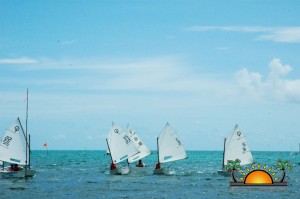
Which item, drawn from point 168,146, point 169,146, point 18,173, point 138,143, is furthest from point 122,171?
point 18,173

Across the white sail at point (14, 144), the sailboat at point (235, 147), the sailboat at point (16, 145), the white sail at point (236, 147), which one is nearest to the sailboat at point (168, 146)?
the sailboat at point (235, 147)

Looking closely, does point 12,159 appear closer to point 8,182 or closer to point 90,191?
point 8,182

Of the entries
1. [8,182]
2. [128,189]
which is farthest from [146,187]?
[8,182]

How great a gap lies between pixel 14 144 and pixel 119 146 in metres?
15.8

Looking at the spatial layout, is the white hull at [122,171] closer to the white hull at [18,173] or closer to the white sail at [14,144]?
the white hull at [18,173]

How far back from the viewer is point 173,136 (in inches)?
3206

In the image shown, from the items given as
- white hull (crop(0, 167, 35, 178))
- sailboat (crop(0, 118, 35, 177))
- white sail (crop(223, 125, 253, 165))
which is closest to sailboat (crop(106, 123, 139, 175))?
white hull (crop(0, 167, 35, 178))

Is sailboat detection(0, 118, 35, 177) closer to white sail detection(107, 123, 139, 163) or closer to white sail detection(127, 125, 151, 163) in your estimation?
white sail detection(107, 123, 139, 163)

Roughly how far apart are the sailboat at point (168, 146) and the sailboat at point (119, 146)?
13.4 feet

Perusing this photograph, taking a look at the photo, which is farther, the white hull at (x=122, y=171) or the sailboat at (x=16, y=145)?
the white hull at (x=122, y=171)

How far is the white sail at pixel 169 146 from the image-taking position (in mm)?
80812

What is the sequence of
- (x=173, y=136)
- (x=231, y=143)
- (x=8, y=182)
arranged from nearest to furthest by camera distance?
(x=8, y=182) < (x=231, y=143) < (x=173, y=136)

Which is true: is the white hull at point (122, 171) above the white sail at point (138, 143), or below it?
below

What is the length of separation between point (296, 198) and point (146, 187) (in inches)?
710
